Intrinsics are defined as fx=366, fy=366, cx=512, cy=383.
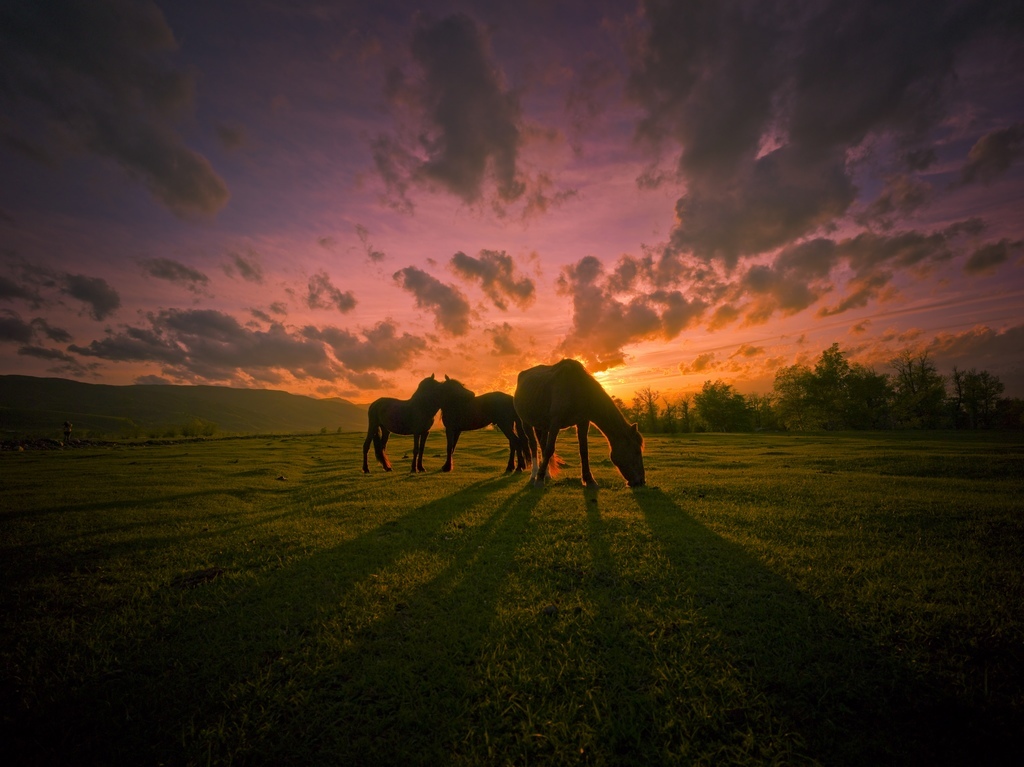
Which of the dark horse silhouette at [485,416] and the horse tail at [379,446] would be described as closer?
the dark horse silhouette at [485,416]

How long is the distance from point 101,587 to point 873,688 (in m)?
7.04

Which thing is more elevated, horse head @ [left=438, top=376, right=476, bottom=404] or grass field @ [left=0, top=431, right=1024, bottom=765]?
horse head @ [left=438, top=376, right=476, bottom=404]

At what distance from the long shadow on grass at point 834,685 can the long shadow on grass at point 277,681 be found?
7.08 ft

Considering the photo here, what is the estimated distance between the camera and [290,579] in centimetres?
422

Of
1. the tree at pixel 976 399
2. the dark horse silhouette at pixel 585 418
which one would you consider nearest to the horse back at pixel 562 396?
the dark horse silhouette at pixel 585 418

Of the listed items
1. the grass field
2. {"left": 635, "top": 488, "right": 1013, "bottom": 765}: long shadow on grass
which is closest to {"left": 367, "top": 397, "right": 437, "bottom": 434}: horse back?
Result: the grass field

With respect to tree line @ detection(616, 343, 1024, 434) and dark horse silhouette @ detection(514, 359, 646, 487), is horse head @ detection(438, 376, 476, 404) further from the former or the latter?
tree line @ detection(616, 343, 1024, 434)

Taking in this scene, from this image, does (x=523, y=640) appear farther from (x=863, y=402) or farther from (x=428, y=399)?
Answer: (x=863, y=402)

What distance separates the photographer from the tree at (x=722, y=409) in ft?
227

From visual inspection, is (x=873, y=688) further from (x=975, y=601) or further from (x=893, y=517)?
(x=893, y=517)

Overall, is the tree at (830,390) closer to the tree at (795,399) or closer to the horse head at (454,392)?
the tree at (795,399)

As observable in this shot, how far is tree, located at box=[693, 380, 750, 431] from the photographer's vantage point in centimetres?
6912

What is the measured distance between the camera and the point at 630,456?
9.20m

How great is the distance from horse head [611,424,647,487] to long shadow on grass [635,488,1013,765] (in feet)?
16.9
